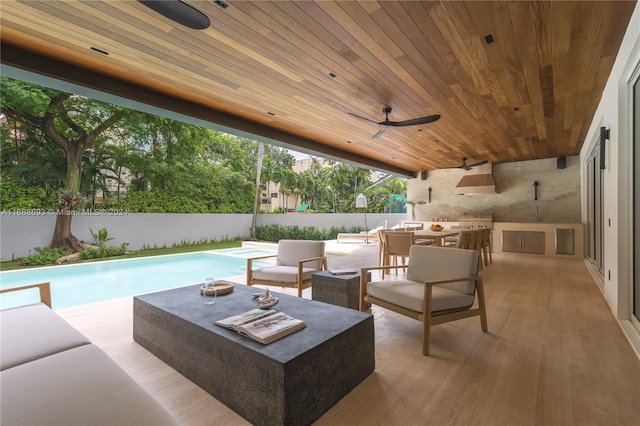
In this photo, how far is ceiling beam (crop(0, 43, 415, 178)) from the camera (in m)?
2.84

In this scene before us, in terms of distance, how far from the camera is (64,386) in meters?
1.26

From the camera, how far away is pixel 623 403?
5.93 ft

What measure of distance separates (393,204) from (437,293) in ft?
42.4

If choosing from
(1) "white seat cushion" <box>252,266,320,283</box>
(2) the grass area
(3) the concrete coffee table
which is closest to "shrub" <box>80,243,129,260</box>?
(2) the grass area

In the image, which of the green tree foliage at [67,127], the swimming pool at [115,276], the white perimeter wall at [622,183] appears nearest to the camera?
the white perimeter wall at [622,183]

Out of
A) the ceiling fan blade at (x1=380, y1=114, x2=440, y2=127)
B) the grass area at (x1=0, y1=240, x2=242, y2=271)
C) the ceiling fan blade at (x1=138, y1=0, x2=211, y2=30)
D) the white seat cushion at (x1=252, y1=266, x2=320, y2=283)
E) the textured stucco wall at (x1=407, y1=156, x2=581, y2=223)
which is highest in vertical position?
the ceiling fan blade at (x1=138, y1=0, x2=211, y2=30)

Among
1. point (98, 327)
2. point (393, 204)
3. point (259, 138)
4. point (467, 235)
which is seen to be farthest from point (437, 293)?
point (393, 204)

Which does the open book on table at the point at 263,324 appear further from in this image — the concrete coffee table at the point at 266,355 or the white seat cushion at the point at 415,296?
the white seat cushion at the point at 415,296

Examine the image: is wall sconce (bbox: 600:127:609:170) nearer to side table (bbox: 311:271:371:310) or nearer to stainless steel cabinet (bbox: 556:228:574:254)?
side table (bbox: 311:271:371:310)

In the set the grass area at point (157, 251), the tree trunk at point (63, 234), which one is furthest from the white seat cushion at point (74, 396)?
the tree trunk at point (63, 234)

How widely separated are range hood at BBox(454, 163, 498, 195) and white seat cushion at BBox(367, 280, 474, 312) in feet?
24.0

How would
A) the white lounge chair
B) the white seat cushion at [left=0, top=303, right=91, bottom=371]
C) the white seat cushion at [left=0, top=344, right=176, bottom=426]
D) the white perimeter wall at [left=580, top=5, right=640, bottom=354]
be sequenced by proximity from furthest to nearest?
the white lounge chair, the white perimeter wall at [left=580, top=5, right=640, bottom=354], the white seat cushion at [left=0, top=303, right=91, bottom=371], the white seat cushion at [left=0, top=344, right=176, bottom=426]

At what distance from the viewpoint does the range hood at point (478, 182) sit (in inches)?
356

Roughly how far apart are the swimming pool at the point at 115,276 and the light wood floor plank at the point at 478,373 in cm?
206
